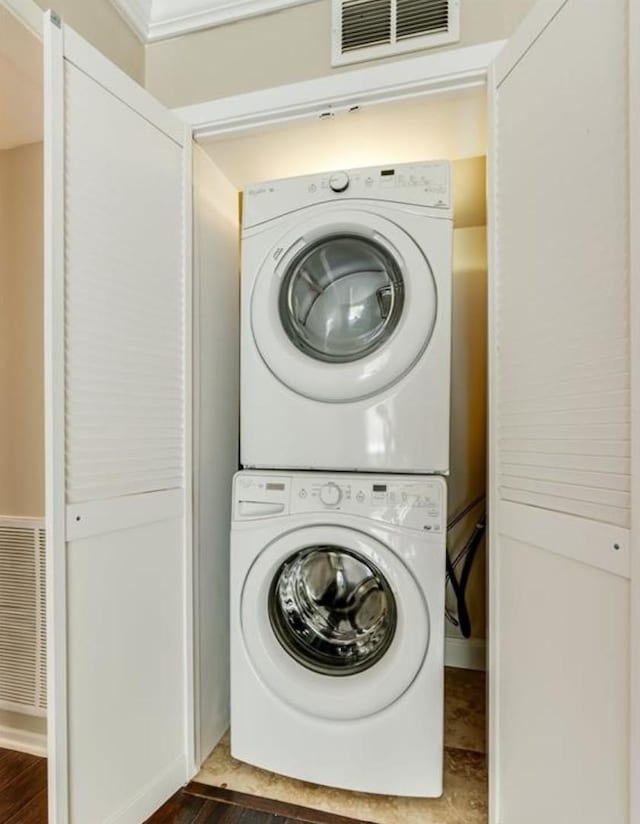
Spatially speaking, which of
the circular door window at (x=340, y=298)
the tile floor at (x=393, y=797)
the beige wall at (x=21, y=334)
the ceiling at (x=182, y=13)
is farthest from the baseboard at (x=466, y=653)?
the ceiling at (x=182, y=13)

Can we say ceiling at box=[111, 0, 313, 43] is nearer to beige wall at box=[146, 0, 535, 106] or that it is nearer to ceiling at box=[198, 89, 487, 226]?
beige wall at box=[146, 0, 535, 106]

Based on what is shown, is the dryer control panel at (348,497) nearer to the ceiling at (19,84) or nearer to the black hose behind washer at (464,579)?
the black hose behind washer at (464,579)

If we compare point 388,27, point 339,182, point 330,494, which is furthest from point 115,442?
point 388,27

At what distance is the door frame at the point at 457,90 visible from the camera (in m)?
0.79

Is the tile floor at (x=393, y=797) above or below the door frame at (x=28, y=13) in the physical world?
below

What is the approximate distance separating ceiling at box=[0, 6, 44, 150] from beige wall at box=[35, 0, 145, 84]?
115 millimetres

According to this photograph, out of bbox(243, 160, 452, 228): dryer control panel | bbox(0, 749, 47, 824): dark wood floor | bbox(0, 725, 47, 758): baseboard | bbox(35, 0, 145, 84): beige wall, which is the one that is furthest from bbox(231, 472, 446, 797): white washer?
bbox(35, 0, 145, 84): beige wall

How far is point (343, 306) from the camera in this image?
5.05ft

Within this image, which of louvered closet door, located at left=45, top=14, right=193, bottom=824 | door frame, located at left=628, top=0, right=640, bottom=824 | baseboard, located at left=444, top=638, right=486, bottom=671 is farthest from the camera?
baseboard, located at left=444, top=638, right=486, bottom=671

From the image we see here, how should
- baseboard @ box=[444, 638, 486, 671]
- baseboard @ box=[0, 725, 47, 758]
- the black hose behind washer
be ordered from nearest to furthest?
baseboard @ box=[0, 725, 47, 758]
the black hose behind washer
baseboard @ box=[444, 638, 486, 671]

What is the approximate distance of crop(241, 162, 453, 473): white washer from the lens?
134 cm

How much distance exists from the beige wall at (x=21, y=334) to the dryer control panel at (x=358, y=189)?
741mm

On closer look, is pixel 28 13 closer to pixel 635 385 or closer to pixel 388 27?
pixel 388 27

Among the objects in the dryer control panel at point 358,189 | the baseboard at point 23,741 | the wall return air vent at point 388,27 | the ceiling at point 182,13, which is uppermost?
the ceiling at point 182,13
